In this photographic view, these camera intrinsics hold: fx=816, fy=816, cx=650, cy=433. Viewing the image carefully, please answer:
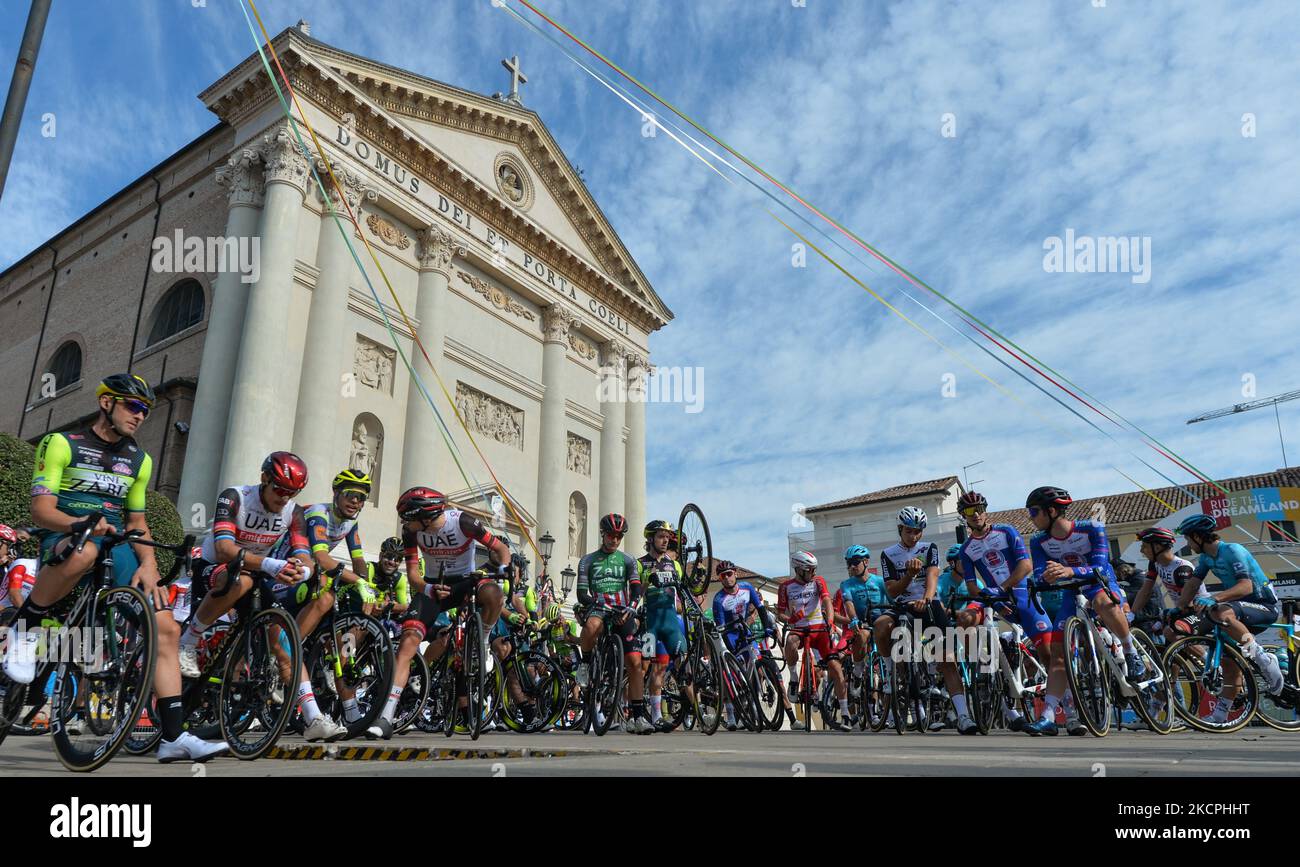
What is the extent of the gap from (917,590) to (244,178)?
21588 mm

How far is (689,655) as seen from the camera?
8242mm

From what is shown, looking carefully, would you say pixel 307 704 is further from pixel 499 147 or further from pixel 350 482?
pixel 499 147

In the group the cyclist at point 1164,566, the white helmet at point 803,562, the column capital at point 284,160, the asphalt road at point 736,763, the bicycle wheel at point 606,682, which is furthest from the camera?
the column capital at point 284,160

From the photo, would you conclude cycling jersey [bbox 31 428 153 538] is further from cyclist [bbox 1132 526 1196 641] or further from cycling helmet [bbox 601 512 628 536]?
cyclist [bbox 1132 526 1196 641]

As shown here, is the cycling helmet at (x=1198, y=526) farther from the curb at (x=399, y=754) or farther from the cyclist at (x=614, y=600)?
the curb at (x=399, y=754)

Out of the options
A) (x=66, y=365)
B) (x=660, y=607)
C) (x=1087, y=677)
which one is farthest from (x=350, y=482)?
(x=66, y=365)

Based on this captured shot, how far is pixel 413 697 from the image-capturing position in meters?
6.85

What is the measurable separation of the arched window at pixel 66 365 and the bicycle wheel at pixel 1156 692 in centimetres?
3183

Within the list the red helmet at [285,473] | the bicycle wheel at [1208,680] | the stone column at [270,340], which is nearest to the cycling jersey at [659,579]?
the red helmet at [285,473]

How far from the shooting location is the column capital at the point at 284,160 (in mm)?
22219

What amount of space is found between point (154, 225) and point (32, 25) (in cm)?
2557

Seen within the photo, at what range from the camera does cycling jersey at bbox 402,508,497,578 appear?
6.77 meters

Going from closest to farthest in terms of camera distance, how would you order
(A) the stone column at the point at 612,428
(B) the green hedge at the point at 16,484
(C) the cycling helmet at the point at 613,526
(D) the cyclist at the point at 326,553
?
(D) the cyclist at the point at 326,553 < (C) the cycling helmet at the point at 613,526 < (B) the green hedge at the point at 16,484 < (A) the stone column at the point at 612,428
